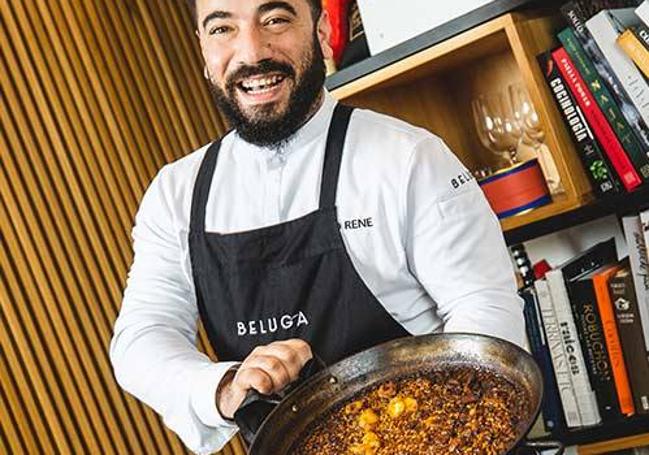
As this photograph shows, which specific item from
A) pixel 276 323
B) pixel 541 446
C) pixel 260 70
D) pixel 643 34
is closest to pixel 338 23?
pixel 643 34

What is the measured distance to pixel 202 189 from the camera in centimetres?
226

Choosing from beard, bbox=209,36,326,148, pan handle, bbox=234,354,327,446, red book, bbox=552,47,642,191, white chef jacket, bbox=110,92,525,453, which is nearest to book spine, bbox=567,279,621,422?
red book, bbox=552,47,642,191

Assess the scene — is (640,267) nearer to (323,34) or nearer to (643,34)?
(643,34)

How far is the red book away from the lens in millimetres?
2592

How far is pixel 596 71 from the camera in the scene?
2.63 metres

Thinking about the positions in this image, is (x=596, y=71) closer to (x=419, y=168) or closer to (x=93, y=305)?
(x=419, y=168)

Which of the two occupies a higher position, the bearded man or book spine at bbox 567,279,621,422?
the bearded man

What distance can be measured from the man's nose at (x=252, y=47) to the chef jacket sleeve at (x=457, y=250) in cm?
33

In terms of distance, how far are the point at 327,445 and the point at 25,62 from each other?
7.05 ft

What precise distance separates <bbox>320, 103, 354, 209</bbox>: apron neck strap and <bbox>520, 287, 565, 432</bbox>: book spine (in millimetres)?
845

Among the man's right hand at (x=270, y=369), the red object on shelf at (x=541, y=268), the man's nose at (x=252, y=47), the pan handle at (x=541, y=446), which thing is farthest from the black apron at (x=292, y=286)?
the red object on shelf at (x=541, y=268)

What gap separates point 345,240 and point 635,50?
885mm

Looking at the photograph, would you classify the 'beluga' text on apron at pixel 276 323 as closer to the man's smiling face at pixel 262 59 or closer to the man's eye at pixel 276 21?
the man's smiling face at pixel 262 59

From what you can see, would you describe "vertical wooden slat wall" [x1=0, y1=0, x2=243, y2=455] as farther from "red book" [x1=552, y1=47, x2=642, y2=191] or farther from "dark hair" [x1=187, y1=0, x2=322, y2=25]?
"red book" [x1=552, y1=47, x2=642, y2=191]
